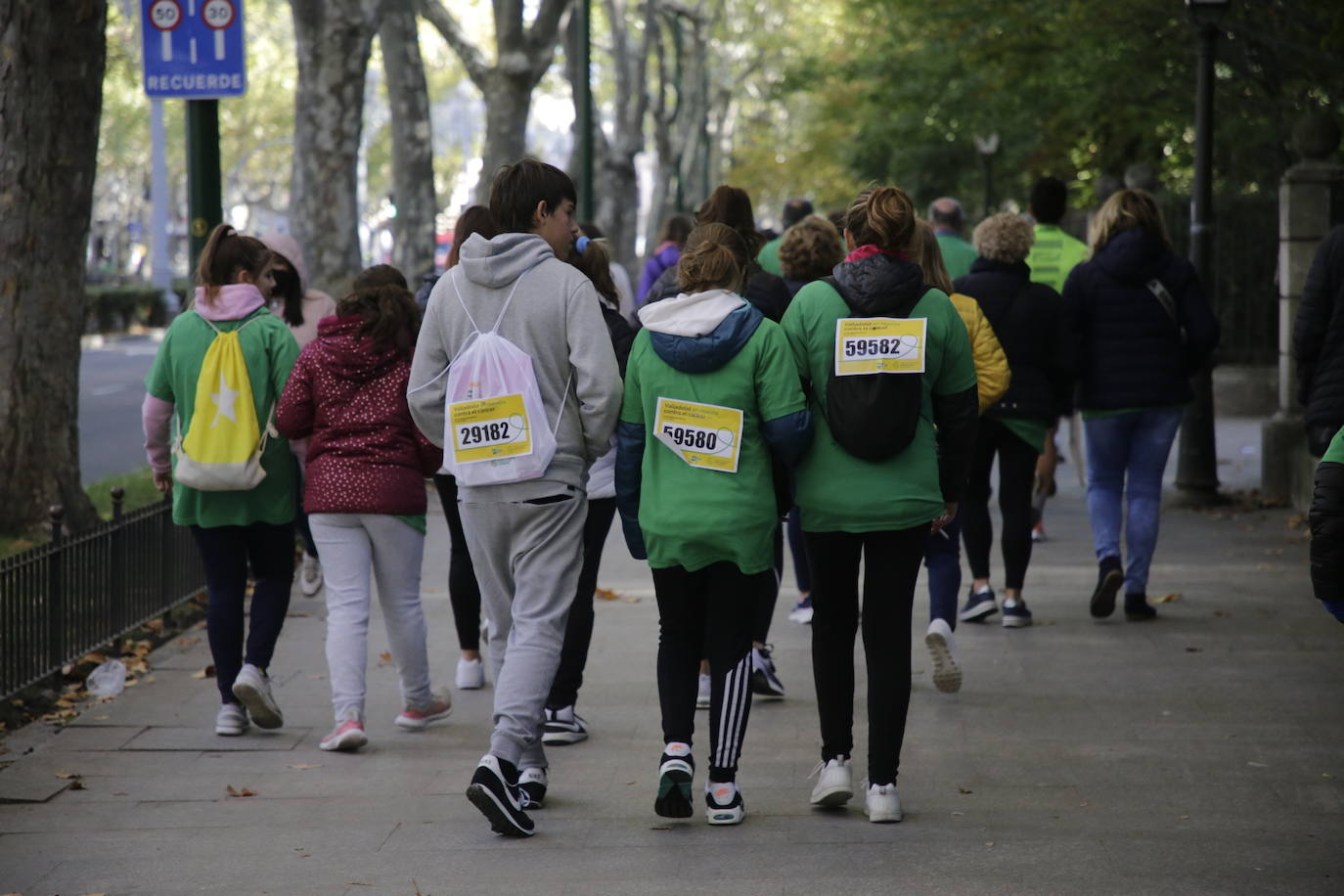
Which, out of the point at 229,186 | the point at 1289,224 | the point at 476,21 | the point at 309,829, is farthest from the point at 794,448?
the point at 229,186

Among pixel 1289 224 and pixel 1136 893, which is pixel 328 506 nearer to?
pixel 1136 893

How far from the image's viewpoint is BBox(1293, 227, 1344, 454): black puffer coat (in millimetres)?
7129

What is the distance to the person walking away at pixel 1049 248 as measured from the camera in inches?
408

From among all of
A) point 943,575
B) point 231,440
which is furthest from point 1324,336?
point 231,440

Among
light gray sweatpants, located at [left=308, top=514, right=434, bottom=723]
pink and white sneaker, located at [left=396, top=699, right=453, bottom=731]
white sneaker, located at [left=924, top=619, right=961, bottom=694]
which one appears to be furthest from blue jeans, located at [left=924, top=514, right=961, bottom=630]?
light gray sweatpants, located at [left=308, top=514, right=434, bottom=723]

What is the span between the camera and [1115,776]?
6.06 metres

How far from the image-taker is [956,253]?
11.1 m

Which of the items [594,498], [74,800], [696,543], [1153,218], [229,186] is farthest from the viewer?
[229,186]

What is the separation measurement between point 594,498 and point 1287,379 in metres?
8.61

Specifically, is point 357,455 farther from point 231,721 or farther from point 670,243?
point 670,243

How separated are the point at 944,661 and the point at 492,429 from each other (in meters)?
2.44

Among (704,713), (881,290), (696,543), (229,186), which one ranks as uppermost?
(229,186)

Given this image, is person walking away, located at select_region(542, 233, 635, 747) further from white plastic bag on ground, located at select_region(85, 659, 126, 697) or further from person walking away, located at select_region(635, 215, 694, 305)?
person walking away, located at select_region(635, 215, 694, 305)

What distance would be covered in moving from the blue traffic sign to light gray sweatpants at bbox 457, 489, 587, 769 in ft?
15.9
